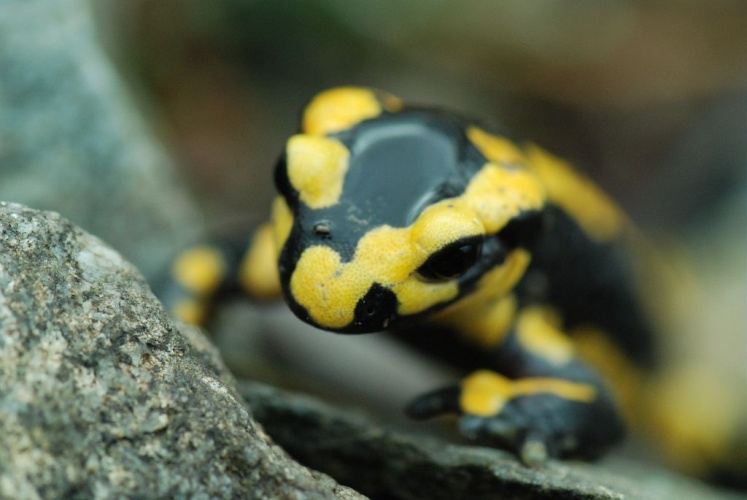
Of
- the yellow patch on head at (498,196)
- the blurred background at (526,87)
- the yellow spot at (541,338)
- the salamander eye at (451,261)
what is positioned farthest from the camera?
the blurred background at (526,87)

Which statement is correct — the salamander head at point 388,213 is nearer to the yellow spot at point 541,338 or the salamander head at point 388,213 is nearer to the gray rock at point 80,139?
the yellow spot at point 541,338

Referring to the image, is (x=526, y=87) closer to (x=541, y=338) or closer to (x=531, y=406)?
(x=541, y=338)

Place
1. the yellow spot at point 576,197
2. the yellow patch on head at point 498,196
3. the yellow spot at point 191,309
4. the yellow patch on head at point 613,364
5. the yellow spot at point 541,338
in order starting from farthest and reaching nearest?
the yellow patch on head at point 613,364 → the yellow spot at point 576,197 → the yellow spot at point 191,309 → the yellow spot at point 541,338 → the yellow patch on head at point 498,196

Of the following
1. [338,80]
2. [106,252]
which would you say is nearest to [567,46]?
[338,80]

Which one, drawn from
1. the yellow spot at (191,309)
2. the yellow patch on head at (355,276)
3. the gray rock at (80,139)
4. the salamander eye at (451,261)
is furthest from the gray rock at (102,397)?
the gray rock at (80,139)

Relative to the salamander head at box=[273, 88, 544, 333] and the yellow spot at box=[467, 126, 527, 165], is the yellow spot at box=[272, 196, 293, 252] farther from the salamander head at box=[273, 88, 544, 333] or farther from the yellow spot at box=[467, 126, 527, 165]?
the yellow spot at box=[467, 126, 527, 165]

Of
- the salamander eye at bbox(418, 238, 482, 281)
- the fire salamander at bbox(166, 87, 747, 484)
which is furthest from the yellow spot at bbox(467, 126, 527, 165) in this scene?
the salamander eye at bbox(418, 238, 482, 281)

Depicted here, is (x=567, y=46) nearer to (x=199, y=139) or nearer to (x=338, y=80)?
(x=338, y=80)
